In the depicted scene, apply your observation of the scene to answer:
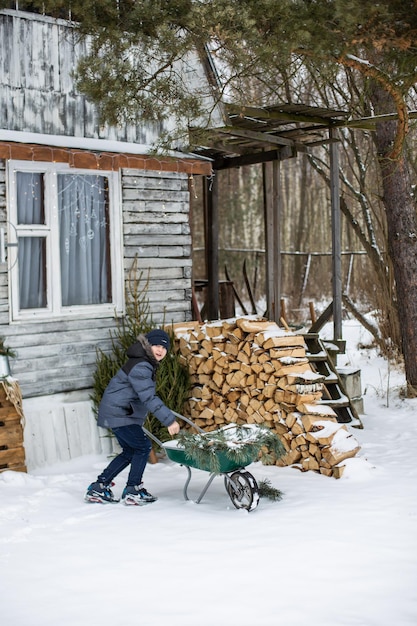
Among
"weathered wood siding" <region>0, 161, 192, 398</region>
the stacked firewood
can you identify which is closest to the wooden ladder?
the stacked firewood

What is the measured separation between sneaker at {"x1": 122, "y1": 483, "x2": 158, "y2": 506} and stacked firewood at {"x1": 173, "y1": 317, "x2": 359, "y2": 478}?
5.72 ft

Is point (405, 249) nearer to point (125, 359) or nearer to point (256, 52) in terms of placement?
point (125, 359)

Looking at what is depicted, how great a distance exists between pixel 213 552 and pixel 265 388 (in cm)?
303

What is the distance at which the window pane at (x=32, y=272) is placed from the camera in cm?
855

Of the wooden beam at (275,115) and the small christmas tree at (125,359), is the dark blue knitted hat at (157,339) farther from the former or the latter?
the wooden beam at (275,115)

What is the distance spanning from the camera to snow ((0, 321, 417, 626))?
15.2 ft

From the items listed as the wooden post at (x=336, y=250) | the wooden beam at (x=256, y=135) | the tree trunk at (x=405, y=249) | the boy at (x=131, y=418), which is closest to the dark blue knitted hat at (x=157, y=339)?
the boy at (x=131, y=418)

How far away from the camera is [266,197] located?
11.4 metres

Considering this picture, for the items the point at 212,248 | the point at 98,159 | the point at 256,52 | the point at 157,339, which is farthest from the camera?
the point at 212,248

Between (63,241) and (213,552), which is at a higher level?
(63,241)

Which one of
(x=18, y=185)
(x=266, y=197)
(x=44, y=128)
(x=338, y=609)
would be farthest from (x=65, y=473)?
(x=266, y=197)

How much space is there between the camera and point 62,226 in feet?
29.1

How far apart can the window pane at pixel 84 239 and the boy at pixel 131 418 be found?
7.01 feet

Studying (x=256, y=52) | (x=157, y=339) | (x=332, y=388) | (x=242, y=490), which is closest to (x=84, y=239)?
(x=157, y=339)
